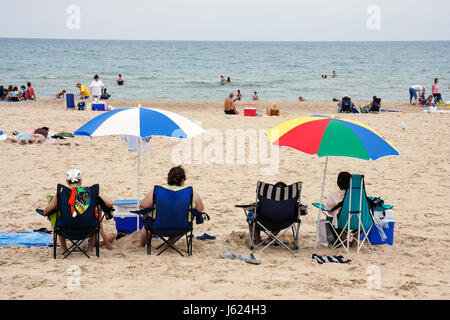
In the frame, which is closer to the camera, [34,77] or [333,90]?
[333,90]

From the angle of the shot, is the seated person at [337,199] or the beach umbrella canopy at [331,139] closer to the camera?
the beach umbrella canopy at [331,139]

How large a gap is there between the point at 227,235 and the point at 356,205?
5.15 feet

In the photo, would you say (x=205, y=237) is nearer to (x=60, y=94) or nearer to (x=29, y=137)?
(x=29, y=137)

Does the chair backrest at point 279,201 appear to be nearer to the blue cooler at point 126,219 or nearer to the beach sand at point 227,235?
the beach sand at point 227,235

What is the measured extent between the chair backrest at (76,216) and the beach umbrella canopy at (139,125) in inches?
23.6

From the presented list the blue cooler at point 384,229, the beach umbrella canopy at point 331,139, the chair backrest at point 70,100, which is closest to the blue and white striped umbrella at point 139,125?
the beach umbrella canopy at point 331,139

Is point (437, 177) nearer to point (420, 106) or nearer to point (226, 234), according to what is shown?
point (226, 234)

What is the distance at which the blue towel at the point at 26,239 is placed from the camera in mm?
5129

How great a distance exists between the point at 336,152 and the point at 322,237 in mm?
1182

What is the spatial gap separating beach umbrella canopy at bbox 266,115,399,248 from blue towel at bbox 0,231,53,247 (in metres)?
2.76

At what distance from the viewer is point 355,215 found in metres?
5.12
